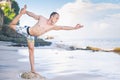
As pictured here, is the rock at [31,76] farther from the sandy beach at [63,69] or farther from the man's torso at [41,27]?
the man's torso at [41,27]

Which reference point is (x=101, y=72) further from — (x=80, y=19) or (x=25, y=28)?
(x=80, y=19)

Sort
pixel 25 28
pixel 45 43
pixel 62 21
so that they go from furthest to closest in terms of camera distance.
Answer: pixel 45 43
pixel 62 21
pixel 25 28

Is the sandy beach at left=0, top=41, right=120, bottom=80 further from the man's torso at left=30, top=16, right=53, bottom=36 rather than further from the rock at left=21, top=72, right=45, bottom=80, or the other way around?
the man's torso at left=30, top=16, right=53, bottom=36

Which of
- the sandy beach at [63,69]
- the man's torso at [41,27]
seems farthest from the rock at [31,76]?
the man's torso at [41,27]

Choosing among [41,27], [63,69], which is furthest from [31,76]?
[63,69]

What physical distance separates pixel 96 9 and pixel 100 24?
1.56 feet

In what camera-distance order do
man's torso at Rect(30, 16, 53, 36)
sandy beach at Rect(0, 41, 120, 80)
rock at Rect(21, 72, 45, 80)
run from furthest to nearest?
man's torso at Rect(30, 16, 53, 36)
sandy beach at Rect(0, 41, 120, 80)
rock at Rect(21, 72, 45, 80)

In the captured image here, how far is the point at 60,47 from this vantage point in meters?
7.93

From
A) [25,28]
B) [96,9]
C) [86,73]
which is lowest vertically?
[86,73]

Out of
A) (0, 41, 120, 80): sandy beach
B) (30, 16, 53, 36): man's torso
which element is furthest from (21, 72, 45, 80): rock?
(30, 16, 53, 36): man's torso

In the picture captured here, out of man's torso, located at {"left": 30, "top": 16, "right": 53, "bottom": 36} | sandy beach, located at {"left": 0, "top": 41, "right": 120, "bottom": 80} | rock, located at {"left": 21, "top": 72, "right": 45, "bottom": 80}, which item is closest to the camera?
rock, located at {"left": 21, "top": 72, "right": 45, "bottom": 80}

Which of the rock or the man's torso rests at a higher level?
the man's torso

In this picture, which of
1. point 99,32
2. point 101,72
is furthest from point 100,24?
point 101,72

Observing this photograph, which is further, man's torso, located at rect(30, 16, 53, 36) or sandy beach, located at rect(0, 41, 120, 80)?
man's torso, located at rect(30, 16, 53, 36)
